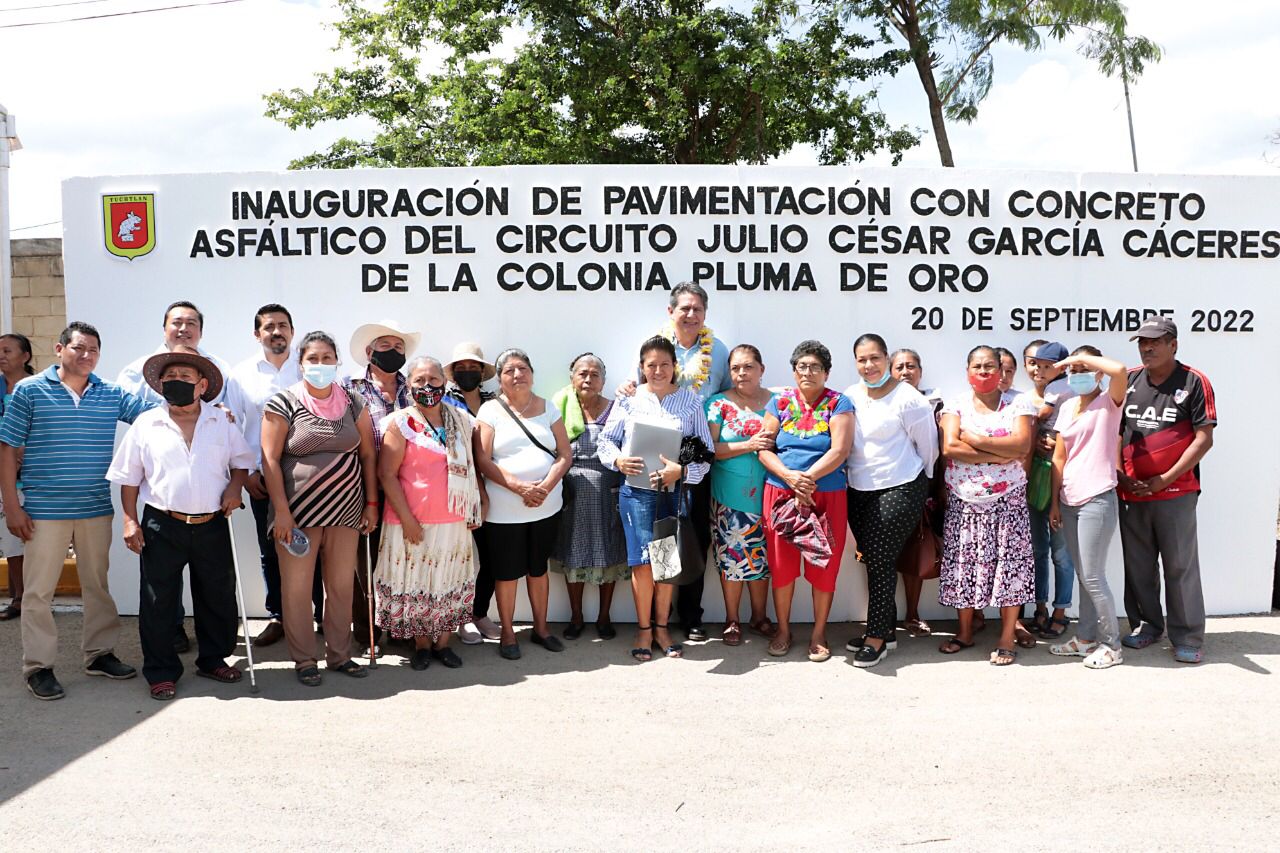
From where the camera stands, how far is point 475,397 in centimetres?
530

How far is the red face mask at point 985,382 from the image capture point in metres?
4.94

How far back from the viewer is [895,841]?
124 inches

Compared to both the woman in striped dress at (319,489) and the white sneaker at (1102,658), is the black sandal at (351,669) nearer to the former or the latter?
the woman in striped dress at (319,489)

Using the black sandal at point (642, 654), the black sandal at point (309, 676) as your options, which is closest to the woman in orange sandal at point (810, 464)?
the black sandal at point (642, 654)

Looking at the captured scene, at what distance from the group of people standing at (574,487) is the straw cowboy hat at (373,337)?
0.02 meters

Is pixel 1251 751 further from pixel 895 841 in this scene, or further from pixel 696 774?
pixel 696 774

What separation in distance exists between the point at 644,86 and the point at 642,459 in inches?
439

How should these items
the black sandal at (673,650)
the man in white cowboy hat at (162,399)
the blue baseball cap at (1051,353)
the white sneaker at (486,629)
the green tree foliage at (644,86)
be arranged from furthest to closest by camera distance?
the green tree foliage at (644,86) → the white sneaker at (486,629) → the blue baseball cap at (1051,353) → the black sandal at (673,650) → the man in white cowboy hat at (162,399)

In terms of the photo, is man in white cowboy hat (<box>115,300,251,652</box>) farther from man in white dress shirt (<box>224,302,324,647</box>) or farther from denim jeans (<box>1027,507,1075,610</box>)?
denim jeans (<box>1027,507,1075,610</box>)

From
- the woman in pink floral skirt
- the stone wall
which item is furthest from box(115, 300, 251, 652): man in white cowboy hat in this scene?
the stone wall

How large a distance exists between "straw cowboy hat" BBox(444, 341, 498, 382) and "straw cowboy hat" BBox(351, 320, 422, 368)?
25cm

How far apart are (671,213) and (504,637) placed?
2577 millimetres

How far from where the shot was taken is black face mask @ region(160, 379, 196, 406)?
4375 millimetres

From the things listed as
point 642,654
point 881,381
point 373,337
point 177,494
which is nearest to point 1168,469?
point 881,381
